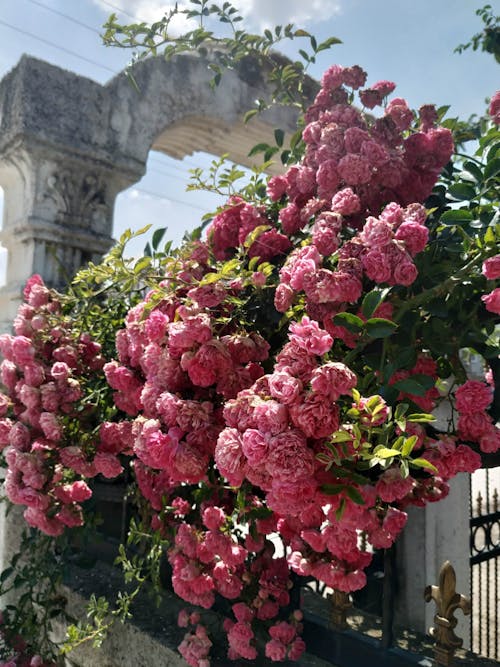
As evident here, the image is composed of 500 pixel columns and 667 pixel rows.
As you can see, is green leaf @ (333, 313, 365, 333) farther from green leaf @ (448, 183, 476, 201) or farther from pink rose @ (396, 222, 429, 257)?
green leaf @ (448, 183, 476, 201)

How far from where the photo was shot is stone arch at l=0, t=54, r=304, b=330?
8.48ft

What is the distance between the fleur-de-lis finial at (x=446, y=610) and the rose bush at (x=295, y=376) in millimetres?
229

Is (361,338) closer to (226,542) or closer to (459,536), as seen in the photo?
(226,542)

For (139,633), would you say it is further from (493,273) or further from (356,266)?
(493,273)

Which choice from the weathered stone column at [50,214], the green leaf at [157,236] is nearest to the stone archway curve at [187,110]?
the weathered stone column at [50,214]

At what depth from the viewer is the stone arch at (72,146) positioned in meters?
2.59

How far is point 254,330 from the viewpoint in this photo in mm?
1456

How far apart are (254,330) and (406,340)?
1.29ft

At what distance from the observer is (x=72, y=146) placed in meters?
2.65

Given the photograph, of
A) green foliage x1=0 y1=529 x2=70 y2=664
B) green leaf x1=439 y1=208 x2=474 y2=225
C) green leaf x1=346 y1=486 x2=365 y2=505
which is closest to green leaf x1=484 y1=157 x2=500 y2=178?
green leaf x1=439 y1=208 x2=474 y2=225

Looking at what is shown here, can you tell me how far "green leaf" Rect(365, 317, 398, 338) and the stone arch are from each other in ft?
6.08

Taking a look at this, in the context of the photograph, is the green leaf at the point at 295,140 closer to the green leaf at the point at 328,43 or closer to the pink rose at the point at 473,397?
the green leaf at the point at 328,43

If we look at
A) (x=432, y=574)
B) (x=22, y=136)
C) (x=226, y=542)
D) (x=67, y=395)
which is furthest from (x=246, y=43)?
(x=432, y=574)

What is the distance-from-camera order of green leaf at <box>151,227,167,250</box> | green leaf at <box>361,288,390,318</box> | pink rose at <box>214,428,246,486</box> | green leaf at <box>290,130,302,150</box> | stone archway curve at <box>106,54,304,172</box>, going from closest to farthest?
pink rose at <box>214,428,246,486</box> < green leaf at <box>361,288,390,318</box> < green leaf at <box>151,227,167,250</box> < green leaf at <box>290,130,302,150</box> < stone archway curve at <box>106,54,304,172</box>
